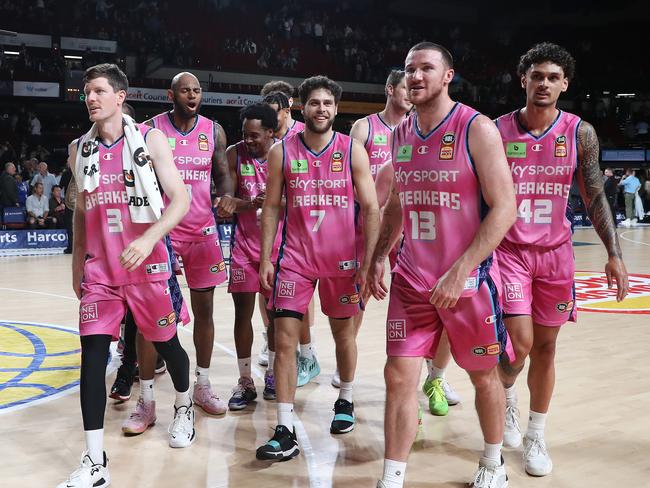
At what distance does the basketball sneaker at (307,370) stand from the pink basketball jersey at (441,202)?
231 centimetres

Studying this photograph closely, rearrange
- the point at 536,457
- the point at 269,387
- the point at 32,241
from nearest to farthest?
the point at 536,457, the point at 269,387, the point at 32,241

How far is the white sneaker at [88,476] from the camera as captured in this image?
138 inches

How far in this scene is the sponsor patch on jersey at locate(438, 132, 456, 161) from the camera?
332 centimetres

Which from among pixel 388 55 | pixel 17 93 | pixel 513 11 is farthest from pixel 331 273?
pixel 513 11

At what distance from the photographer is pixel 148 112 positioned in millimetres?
22016

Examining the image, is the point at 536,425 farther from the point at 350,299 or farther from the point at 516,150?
the point at 516,150

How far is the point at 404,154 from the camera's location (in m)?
3.48

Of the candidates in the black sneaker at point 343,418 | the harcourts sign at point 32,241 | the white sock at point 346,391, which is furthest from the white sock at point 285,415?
the harcourts sign at point 32,241

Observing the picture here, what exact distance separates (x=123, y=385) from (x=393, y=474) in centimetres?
246

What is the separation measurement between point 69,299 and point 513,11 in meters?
26.7

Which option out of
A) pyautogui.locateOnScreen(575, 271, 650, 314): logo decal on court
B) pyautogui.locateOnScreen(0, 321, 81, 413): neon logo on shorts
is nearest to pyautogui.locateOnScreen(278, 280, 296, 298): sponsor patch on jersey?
pyautogui.locateOnScreen(0, 321, 81, 413): neon logo on shorts

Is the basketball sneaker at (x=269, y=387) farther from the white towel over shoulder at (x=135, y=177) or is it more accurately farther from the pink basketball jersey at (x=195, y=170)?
the white towel over shoulder at (x=135, y=177)

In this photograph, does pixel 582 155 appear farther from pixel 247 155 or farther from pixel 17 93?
pixel 17 93

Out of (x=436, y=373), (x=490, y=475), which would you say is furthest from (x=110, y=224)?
(x=436, y=373)
